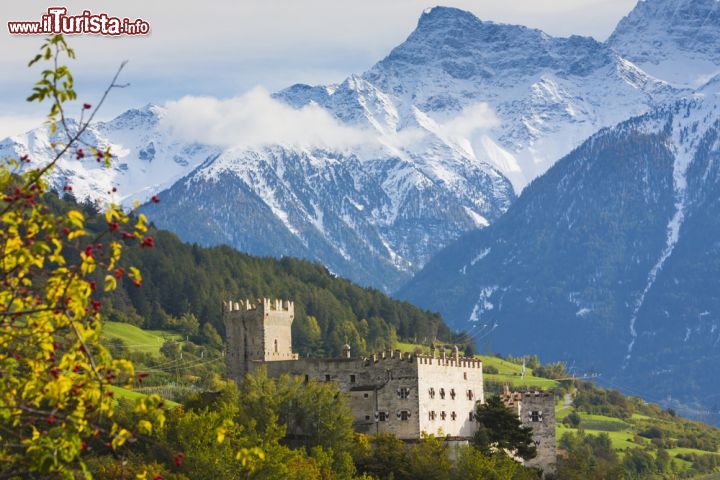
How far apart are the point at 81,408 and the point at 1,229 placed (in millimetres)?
4788

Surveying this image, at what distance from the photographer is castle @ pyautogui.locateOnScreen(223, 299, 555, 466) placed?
5256 inches

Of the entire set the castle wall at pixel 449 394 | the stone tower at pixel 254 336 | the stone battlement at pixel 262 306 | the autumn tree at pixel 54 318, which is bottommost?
the autumn tree at pixel 54 318

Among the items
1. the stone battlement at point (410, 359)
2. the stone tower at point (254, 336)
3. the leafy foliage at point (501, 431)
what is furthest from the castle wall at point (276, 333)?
the leafy foliage at point (501, 431)

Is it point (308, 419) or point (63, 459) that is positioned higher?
point (308, 419)

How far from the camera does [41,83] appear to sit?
103ft

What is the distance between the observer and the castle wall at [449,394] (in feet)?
440

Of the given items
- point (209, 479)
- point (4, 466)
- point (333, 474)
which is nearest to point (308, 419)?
point (333, 474)

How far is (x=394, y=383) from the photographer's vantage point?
133500 millimetres

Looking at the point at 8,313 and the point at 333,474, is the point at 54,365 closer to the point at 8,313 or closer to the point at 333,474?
the point at 8,313

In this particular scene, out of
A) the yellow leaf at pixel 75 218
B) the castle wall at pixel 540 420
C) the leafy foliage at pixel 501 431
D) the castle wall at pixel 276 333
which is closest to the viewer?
the yellow leaf at pixel 75 218

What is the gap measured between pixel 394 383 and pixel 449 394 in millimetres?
6534

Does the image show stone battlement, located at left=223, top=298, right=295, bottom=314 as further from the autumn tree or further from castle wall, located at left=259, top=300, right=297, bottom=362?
the autumn tree

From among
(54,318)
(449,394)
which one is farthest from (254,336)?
(54,318)

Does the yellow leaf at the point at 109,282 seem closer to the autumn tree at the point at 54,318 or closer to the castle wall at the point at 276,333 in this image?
the autumn tree at the point at 54,318
